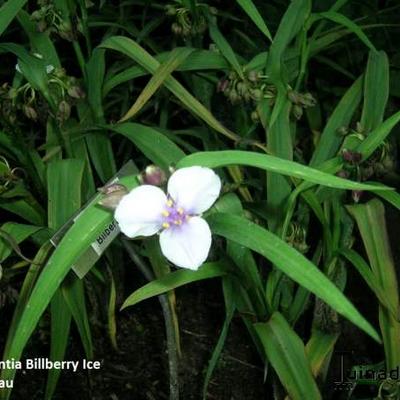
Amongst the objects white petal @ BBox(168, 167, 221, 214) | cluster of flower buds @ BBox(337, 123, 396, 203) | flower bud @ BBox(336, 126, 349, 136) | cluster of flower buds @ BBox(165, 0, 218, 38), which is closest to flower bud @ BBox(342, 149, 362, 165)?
cluster of flower buds @ BBox(337, 123, 396, 203)

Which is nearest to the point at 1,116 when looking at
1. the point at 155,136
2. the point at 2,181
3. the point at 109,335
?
the point at 2,181

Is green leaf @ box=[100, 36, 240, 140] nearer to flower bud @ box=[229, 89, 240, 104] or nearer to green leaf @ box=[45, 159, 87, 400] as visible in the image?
flower bud @ box=[229, 89, 240, 104]

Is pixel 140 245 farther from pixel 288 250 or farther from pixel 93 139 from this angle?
pixel 288 250

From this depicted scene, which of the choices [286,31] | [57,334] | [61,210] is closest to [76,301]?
[57,334]

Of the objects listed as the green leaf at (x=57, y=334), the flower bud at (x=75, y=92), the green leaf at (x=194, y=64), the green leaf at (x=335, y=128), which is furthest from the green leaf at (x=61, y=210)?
the green leaf at (x=335, y=128)

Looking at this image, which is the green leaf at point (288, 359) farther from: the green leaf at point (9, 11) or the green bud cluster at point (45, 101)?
the green leaf at point (9, 11)

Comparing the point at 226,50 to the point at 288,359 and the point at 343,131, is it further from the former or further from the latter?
the point at 288,359

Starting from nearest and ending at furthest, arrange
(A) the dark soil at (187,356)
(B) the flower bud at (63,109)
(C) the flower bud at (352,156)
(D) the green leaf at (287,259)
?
(D) the green leaf at (287,259)
(C) the flower bud at (352,156)
(B) the flower bud at (63,109)
(A) the dark soil at (187,356)
